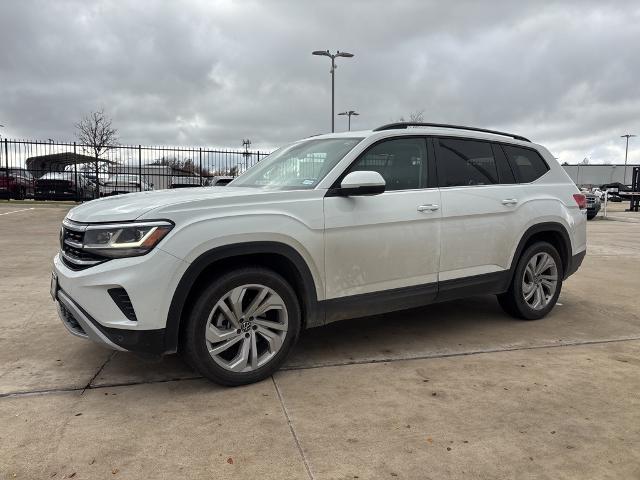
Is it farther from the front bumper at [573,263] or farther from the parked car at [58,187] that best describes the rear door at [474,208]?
the parked car at [58,187]

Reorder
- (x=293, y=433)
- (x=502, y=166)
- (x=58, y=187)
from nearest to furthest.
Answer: (x=293, y=433), (x=502, y=166), (x=58, y=187)

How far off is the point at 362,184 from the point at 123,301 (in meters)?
1.69

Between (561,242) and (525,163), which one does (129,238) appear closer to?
(525,163)

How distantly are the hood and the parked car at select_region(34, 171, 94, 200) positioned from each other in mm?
20341

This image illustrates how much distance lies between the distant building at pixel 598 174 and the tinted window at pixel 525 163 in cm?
6864

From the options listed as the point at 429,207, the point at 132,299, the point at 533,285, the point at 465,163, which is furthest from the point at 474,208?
the point at 132,299

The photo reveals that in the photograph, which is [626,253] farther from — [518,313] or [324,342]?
[324,342]

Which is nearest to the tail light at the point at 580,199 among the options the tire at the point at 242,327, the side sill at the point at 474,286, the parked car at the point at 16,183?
the side sill at the point at 474,286

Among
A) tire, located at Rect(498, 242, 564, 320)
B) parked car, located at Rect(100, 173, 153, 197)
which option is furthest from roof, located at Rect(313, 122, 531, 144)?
parked car, located at Rect(100, 173, 153, 197)

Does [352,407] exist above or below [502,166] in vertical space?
below

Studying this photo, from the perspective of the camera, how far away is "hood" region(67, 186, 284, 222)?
10.3ft

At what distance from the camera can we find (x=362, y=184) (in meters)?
3.53

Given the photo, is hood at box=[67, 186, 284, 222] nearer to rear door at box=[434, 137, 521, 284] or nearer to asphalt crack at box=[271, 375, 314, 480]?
asphalt crack at box=[271, 375, 314, 480]

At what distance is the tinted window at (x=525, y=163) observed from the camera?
4949 mm
